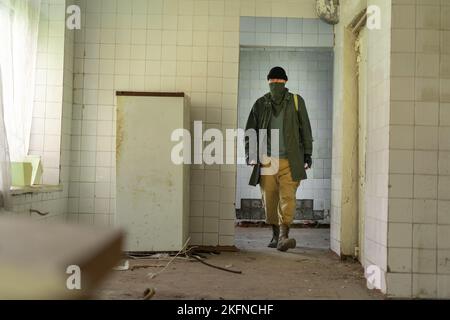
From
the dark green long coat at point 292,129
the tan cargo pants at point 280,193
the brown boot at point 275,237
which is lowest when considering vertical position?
the brown boot at point 275,237

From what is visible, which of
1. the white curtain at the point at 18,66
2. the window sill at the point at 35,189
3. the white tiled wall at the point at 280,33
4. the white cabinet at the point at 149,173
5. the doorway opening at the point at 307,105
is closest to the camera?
the window sill at the point at 35,189

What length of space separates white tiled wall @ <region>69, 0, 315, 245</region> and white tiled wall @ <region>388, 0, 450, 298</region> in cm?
183

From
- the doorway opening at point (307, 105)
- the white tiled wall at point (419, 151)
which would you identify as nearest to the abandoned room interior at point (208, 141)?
the white tiled wall at point (419, 151)

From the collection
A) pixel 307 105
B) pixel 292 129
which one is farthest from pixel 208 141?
pixel 307 105

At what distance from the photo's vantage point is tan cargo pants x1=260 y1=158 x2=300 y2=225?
4195mm

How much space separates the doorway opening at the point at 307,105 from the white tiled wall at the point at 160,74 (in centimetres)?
233

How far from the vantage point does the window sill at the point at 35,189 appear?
2983 millimetres

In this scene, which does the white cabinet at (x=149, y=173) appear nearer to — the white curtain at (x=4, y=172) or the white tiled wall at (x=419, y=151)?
the white curtain at (x=4, y=172)

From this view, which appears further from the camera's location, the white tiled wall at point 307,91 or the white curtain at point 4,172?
the white tiled wall at point 307,91

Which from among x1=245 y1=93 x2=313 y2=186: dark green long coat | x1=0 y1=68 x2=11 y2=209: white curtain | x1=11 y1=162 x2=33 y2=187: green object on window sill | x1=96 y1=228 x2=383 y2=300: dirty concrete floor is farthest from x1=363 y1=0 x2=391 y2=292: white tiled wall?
x1=11 y1=162 x2=33 y2=187: green object on window sill

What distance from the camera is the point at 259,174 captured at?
4293mm

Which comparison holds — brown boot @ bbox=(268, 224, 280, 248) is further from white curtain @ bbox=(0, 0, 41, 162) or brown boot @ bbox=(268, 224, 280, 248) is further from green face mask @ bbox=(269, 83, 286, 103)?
white curtain @ bbox=(0, 0, 41, 162)

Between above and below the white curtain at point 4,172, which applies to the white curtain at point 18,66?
above
